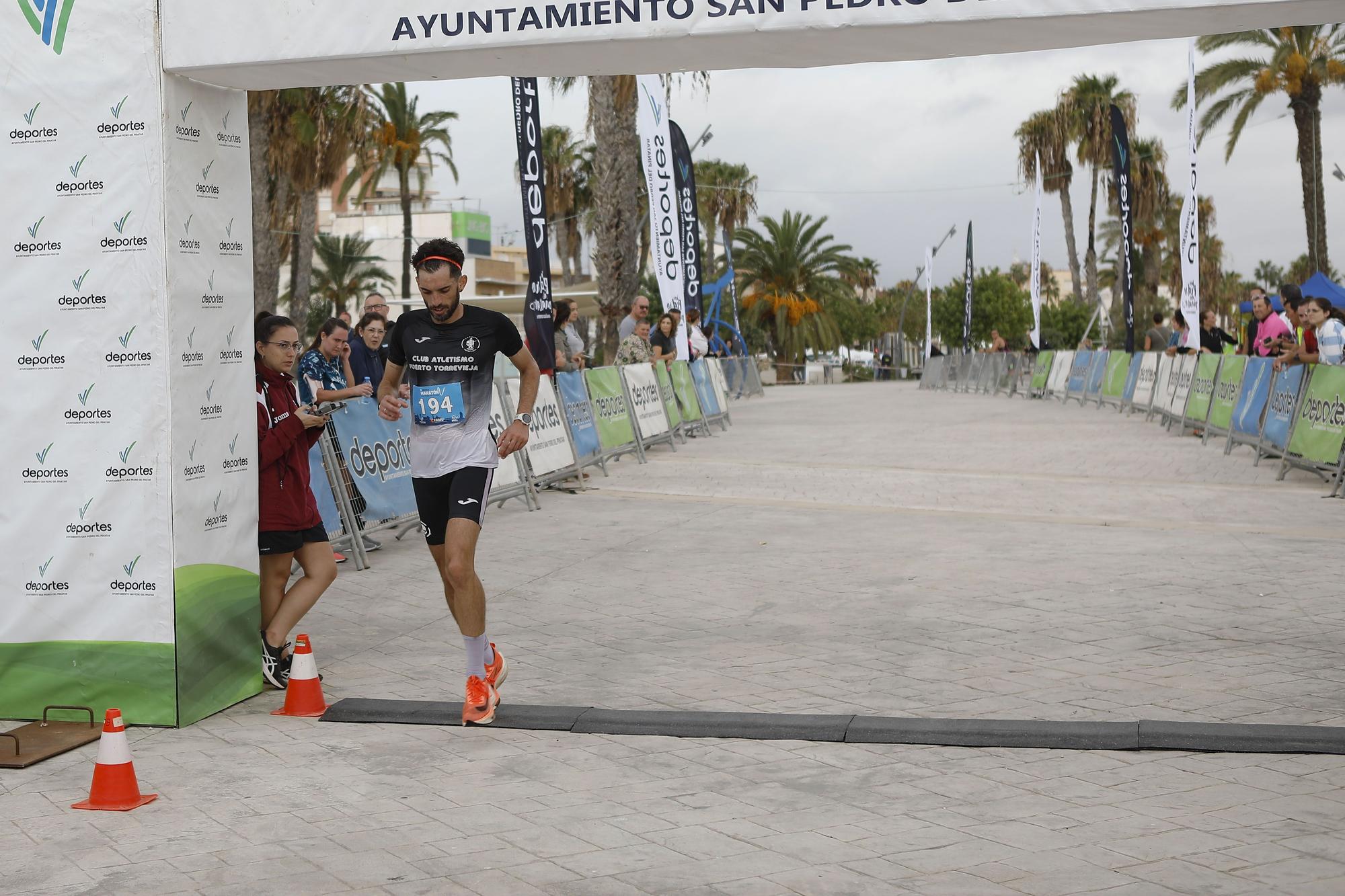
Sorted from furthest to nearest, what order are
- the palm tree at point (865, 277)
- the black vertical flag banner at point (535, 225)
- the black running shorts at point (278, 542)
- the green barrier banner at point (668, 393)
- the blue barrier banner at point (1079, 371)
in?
the palm tree at point (865, 277) → the blue barrier banner at point (1079, 371) → the green barrier banner at point (668, 393) → the black vertical flag banner at point (535, 225) → the black running shorts at point (278, 542)

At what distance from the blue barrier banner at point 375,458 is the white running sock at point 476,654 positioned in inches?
157

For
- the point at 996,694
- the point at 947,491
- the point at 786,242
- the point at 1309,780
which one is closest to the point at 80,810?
the point at 996,694

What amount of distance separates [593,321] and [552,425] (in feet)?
242

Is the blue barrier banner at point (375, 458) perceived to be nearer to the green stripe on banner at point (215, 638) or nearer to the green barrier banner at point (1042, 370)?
the green stripe on banner at point (215, 638)

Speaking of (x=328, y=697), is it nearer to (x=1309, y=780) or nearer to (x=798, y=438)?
(x=1309, y=780)

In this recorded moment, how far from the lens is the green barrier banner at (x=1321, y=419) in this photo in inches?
507

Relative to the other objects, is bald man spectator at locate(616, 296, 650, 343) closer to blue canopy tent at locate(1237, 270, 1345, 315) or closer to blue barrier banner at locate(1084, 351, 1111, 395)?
blue canopy tent at locate(1237, 270, 1345, 315)

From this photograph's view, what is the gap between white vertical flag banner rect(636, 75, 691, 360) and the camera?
68.4ft

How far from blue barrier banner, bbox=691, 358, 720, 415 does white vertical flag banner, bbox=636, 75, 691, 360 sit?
2.91ft

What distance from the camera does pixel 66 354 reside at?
5926 mm

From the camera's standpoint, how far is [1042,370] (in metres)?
36.0

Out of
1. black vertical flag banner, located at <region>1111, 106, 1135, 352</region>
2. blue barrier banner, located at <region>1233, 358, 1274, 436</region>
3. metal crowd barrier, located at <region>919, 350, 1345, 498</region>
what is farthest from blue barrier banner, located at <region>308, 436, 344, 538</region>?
black vertical flag banner, located at <region>1111, 106, 1135, 352</region>

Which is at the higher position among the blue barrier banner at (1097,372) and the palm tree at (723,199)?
the palm tree at (723,199)

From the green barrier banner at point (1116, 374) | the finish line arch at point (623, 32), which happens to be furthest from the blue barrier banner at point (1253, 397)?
the finish line arch at point (623, 32)
